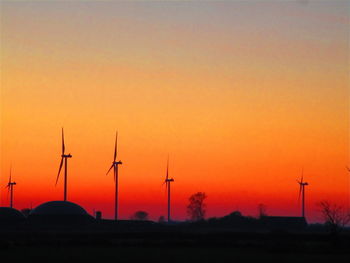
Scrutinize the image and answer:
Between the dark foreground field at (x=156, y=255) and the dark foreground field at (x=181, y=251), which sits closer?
the dark foreground field at (x=156, y=255)

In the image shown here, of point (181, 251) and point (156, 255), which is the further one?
point (181, 251)

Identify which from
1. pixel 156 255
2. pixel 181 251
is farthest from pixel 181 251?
pixel 156 255

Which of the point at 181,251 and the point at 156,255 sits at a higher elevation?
the point at 181,251

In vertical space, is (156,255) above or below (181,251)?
below

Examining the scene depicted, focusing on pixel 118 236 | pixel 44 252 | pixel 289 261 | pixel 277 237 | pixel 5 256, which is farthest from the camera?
pixel 118 236

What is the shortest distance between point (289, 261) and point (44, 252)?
104ft

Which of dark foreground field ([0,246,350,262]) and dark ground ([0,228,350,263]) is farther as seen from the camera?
dark ground ([0,228,350,263])

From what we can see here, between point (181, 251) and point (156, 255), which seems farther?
point (181, 251)

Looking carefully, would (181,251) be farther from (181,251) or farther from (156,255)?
(156,255)

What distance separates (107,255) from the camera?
92125mm

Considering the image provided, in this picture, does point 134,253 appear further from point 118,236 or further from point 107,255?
point 118,236

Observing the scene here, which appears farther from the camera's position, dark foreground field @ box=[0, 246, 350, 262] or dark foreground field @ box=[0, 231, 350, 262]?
dark foreground field @ box=[0, 231, 350, 262]

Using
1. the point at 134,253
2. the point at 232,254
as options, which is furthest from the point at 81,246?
the point at 232,254

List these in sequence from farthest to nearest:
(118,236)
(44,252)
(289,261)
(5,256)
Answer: (118,236) < (44,252) < (5,256) < (289,261)
